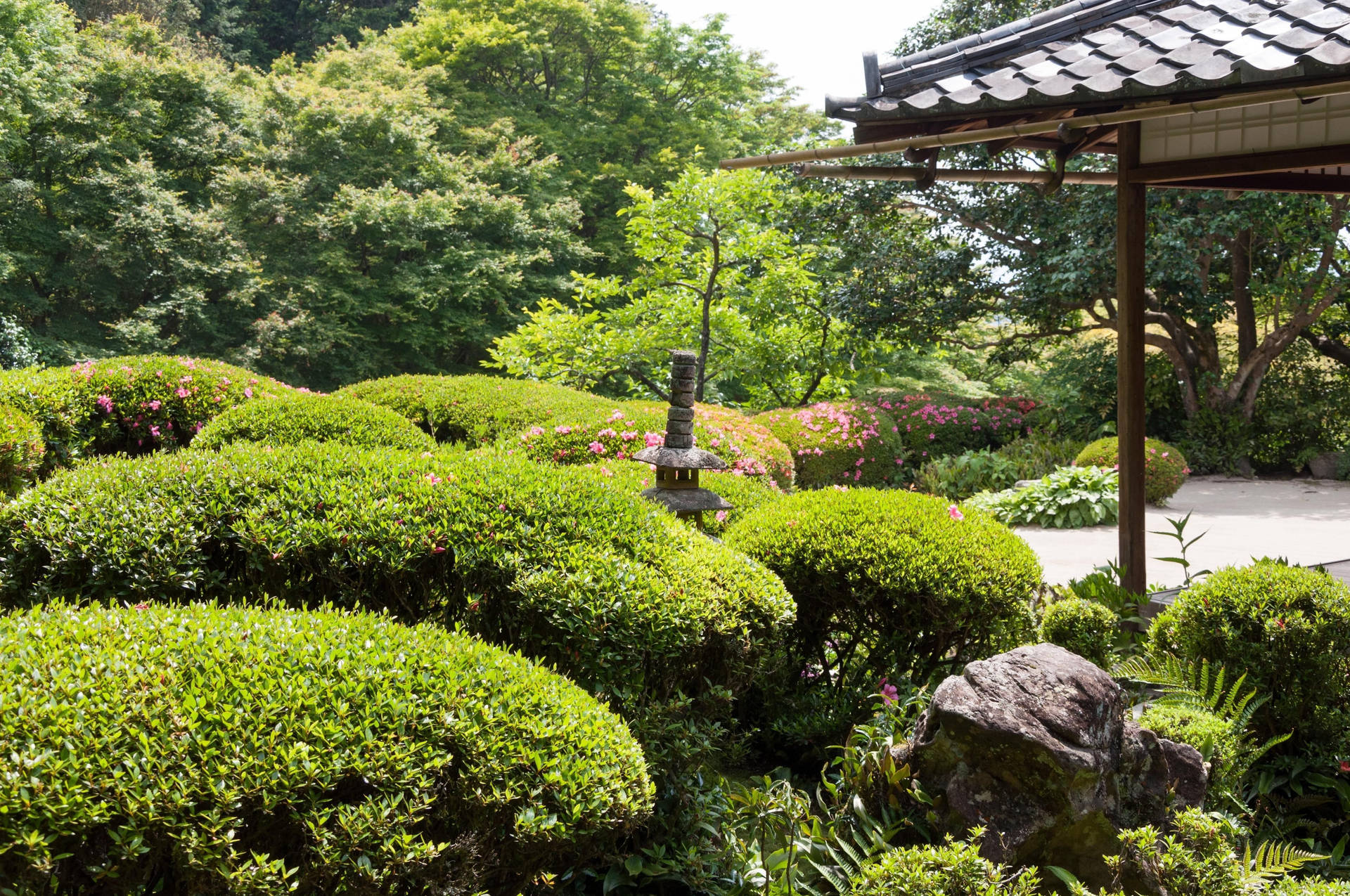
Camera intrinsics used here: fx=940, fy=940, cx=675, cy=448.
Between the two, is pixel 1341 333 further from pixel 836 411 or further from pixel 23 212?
pixel 23 212

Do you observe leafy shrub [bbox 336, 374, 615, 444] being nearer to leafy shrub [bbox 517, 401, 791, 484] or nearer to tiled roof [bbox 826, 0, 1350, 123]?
leafy shrub [bbox 517, 401, 791, 484]

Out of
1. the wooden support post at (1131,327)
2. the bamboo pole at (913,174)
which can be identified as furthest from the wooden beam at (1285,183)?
the wooden support post at (1131,327)

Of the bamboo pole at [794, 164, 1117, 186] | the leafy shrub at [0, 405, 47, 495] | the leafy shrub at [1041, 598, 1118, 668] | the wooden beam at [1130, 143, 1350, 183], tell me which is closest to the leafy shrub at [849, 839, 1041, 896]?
the leafy shrub at [1041, 598, 1118, 668]

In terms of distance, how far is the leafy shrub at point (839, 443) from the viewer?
10.9m

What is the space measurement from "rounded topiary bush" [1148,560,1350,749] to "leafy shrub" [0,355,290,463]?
6201 mm

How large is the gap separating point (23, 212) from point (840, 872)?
63.3 ft

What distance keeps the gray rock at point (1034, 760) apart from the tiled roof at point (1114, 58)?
1.96 meters

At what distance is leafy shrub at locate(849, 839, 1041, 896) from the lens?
A: 2.20m

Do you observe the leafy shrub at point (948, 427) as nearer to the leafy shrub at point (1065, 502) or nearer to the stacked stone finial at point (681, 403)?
the leafy shrub at point (1065, 502)

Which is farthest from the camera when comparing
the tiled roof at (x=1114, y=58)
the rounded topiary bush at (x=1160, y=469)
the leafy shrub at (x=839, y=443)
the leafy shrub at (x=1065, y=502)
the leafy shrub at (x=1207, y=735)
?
the leafy shrub at (x=839, y=443)

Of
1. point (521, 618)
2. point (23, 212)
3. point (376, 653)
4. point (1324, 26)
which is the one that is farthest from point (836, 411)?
point (23, 212)

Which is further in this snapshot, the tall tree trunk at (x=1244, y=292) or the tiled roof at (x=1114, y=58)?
the tall tree trunk at (x=1244, y=292)

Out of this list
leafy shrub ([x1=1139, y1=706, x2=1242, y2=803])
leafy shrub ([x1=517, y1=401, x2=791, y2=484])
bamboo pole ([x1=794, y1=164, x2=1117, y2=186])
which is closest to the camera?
leafy shrub ([x1=1139, y1=706, x2=1242, y2=803])

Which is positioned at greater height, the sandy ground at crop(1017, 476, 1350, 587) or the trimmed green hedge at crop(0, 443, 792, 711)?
the trimmed green hedge at crop(0, 443, 792, 711)
